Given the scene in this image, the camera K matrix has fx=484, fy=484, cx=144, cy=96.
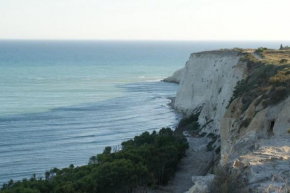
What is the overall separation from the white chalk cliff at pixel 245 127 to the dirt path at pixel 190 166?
281cm

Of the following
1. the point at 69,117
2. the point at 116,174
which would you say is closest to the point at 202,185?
the point at 116,174

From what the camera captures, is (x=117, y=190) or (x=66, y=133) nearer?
(x=117, y=190)

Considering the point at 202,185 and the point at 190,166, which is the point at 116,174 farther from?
the point at 202,185

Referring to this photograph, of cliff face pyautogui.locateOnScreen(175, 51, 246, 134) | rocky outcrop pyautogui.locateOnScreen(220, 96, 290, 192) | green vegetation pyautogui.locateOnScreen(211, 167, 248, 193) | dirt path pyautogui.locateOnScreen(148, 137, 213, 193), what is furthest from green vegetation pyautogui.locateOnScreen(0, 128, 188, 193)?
cliff face pyautogui.locateOnScreen(175, 51, 246, 134)

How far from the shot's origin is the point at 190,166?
110 ft

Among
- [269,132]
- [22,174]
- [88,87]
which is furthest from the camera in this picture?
[88,87]

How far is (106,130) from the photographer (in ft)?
168

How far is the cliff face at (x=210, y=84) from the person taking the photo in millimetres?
44666

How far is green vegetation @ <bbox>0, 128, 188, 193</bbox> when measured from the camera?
73.2 feet

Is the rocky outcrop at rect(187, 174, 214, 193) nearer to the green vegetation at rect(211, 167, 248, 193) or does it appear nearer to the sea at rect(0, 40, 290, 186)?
the green vegetation at rect(211, 167, 248, 193)

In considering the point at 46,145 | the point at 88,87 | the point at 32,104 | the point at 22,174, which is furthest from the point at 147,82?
the point at 22,174

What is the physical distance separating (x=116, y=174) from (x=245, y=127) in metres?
6.85

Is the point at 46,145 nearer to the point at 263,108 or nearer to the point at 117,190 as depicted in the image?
the point at 117,190

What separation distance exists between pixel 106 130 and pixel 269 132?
31005 mm
